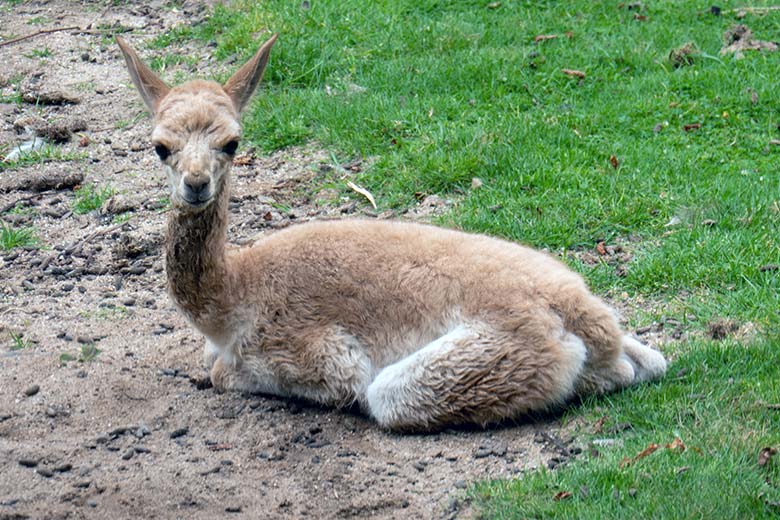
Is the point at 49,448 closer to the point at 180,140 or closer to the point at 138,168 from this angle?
the point at 180,140

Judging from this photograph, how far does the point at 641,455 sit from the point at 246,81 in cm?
293

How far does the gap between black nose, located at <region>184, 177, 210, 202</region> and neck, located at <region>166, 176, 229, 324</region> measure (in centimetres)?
23

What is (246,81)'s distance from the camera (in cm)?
624

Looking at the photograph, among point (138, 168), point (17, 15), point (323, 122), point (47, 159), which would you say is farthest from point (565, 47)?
point (17, 15)

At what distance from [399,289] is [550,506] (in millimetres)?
1666

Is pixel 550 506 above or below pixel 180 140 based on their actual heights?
below

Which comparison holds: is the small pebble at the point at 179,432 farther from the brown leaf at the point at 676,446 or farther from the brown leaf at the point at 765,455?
the brown leaf at the point at 765,455

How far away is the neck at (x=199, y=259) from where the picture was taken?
19.3 ft

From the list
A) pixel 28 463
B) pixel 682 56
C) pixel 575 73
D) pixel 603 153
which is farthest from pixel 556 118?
pixel 28 463

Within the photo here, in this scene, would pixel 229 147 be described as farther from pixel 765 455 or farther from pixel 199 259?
pixel 765 455

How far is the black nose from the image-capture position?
5504 millimetres

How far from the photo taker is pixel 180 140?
561 cm

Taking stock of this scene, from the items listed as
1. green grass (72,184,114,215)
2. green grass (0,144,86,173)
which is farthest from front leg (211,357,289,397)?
green grass (0,144,86,173)

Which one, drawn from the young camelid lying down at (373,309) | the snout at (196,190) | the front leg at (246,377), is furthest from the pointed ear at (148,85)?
the front leg at (246,377)
